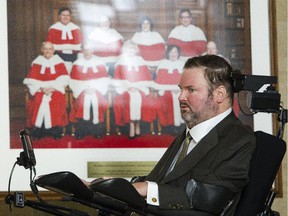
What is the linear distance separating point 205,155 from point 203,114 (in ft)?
0.86

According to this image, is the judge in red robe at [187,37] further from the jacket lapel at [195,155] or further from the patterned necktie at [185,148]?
the jacket lapel at [195,155]

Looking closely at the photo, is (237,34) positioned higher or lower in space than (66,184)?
higher

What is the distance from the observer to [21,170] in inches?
158

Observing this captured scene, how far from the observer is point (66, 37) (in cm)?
410

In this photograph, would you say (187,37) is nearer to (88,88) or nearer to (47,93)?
(88,88)

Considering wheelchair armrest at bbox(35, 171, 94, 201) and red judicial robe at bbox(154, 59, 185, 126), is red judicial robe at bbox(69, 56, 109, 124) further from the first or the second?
wheelchair armrest at bbox(35, 171, 94, 201)

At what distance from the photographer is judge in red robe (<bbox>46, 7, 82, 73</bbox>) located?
409 centimetres

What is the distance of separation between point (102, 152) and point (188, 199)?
1.24 meters

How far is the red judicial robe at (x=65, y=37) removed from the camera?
409cm

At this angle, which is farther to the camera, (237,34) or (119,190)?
(237,34)

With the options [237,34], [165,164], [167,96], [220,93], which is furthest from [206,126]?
[237,34]

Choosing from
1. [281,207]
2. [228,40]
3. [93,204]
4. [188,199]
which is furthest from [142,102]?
[93,204]

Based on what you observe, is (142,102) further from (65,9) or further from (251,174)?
(251,174)

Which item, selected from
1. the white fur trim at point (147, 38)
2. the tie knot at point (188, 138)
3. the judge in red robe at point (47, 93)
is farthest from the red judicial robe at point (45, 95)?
the tie knot at point (188, 138)
